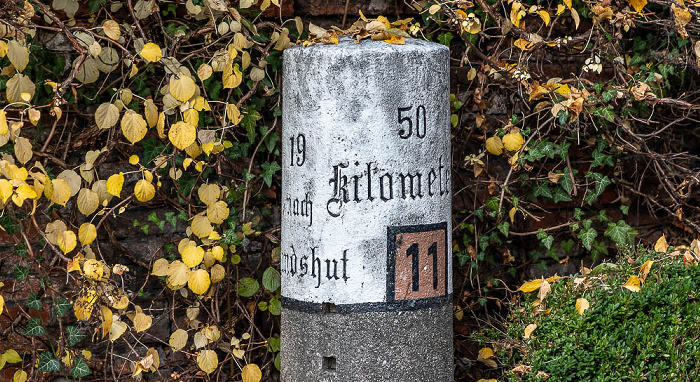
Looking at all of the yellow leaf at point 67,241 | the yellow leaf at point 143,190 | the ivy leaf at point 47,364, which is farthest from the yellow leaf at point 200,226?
the ivy leaf at point 47,364

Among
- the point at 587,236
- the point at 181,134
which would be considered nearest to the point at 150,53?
the point at 181,134

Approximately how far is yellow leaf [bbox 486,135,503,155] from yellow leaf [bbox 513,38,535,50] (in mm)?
379

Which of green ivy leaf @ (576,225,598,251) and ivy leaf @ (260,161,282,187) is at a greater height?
ivy leaf @ (260,161,282,187)

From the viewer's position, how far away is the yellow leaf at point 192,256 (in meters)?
2.89

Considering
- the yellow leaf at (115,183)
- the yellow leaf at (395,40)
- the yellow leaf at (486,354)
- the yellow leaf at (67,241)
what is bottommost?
the yellow leaf at (486,354)

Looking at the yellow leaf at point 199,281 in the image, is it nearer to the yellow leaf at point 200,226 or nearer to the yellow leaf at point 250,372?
the yellow leaf at point 200,226

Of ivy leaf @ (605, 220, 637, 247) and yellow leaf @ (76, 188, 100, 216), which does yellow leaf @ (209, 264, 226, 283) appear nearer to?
yellow leaf @ (76, 188, 100, 216)

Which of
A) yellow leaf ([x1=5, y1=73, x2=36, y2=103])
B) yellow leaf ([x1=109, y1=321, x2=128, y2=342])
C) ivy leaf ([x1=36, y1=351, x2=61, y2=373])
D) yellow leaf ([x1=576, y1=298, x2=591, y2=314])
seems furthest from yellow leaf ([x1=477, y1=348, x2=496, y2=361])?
yellow leaf ([x1=5, y1=73, x2=36, y2=103])

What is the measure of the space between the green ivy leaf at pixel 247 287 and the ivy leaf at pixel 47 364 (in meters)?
0.73

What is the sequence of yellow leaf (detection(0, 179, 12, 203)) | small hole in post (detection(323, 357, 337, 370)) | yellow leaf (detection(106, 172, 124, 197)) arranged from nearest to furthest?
yellow leaf (detection(0, 179, 12, 203)) < small hole in post (detection(323, 357, 337, 370)) < yellow leaf (detection(106, 172, 124, 197))

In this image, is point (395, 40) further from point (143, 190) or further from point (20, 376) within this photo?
point (20, 376)

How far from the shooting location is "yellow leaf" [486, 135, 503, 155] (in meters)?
3.34

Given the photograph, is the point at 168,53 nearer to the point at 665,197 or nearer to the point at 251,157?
the point at 251,157

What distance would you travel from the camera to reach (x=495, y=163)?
11.8 feet
